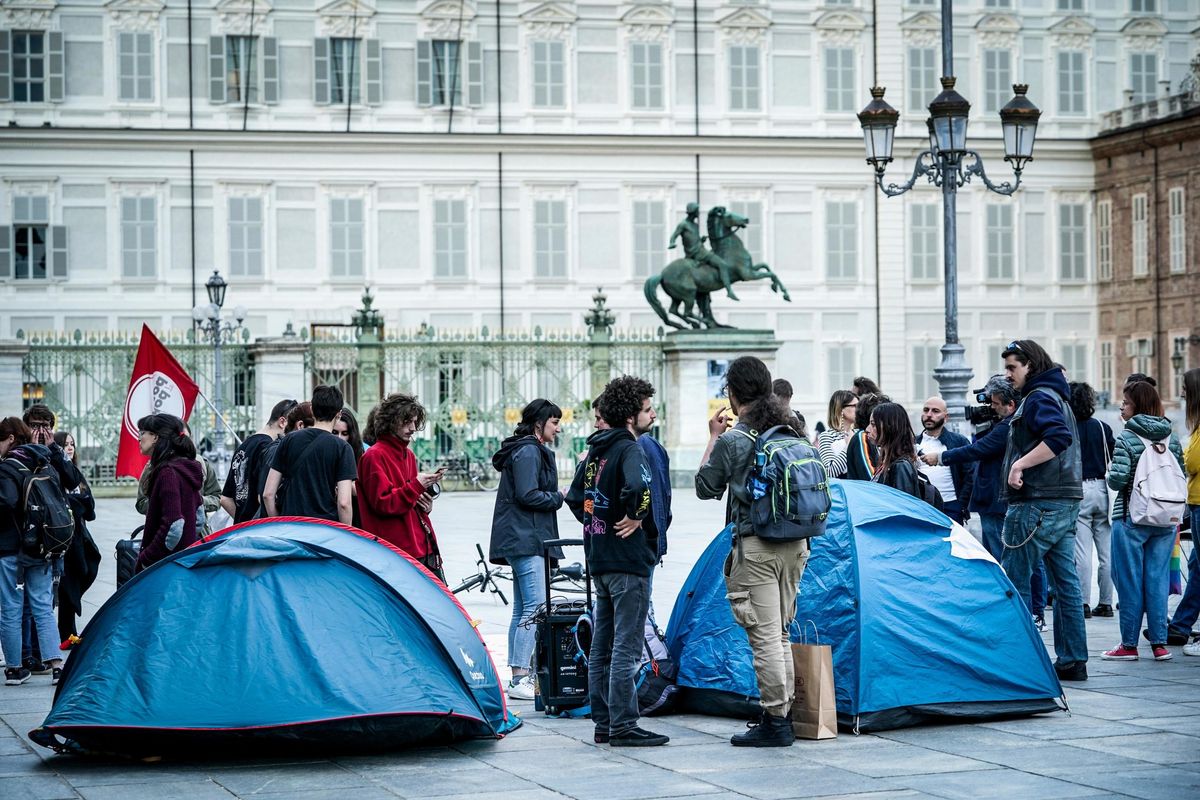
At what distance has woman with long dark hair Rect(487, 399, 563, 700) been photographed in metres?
10.1

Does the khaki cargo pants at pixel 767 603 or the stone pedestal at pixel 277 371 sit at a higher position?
the stone pedestal at pixel 277 371

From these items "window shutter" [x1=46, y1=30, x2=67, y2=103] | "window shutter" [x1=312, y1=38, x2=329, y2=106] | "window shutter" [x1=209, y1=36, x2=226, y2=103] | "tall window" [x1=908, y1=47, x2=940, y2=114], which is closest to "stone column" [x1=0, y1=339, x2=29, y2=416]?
"window shutter" [x1=46, y1=30, x2=67, y2=103]

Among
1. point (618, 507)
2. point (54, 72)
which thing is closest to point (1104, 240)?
point (54, 72)

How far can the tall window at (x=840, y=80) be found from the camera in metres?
43.0

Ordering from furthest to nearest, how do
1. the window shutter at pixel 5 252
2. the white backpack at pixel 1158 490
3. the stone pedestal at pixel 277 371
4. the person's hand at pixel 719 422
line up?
the window shutter at pixel 5 252, the stone pedestal at pixel 277 371, the white backpack at pixel 1158 490, the person's hand at pixel 719 422

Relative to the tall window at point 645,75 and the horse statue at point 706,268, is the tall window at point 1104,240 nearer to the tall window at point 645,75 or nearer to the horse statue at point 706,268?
the tall window at point 645,75

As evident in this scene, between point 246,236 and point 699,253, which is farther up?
point 246,236

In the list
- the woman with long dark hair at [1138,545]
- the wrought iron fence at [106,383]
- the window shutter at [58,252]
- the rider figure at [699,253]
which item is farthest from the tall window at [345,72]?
the woman with long dark hair at [1138,545]

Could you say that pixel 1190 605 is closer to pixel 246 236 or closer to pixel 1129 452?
pixel 1129 452

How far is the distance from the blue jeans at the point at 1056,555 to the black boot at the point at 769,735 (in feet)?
7.49

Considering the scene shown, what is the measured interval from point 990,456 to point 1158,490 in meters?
1.05

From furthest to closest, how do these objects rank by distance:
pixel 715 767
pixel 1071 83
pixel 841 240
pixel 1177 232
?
pixel 1071 83 → pixel 841 240 → pixel 1177 232 → pixel 715 767

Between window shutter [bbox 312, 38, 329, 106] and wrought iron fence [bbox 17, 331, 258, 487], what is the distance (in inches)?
401

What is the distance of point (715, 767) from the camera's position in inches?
318
